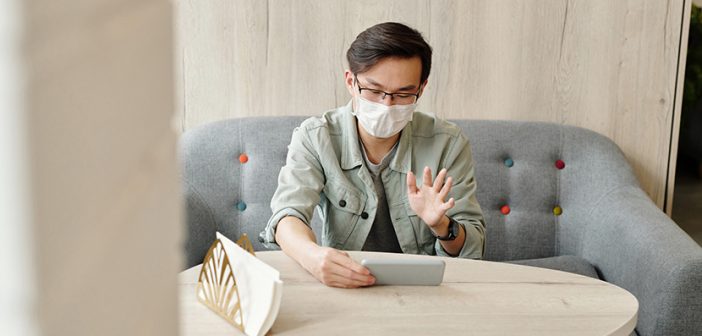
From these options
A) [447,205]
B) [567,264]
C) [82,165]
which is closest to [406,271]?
[447,205]

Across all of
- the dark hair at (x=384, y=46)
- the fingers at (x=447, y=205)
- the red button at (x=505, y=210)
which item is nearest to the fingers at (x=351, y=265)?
the fingers at (x=447, y=205)

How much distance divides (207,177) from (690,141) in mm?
2194

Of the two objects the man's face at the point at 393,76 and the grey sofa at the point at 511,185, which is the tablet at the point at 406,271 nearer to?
the man's face at the point at 393,76

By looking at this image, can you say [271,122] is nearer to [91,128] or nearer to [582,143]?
[582,143]

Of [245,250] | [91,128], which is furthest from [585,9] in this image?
[91,128]

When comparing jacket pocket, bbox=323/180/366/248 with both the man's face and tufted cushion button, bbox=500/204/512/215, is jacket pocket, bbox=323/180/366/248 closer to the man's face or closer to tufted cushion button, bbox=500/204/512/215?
the man's face

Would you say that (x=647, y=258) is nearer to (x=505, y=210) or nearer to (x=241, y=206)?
(x=505, y=210)

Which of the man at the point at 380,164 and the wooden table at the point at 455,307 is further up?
the man at the point at 380,164

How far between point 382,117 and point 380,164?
14 cm

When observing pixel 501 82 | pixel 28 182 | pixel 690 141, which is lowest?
pixel 690 141

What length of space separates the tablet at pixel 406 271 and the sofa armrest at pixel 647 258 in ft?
2.53

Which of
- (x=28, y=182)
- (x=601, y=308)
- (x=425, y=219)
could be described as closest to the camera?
(x=28, y=182)

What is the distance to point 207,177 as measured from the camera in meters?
2.63

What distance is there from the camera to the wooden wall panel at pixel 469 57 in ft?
8.87
